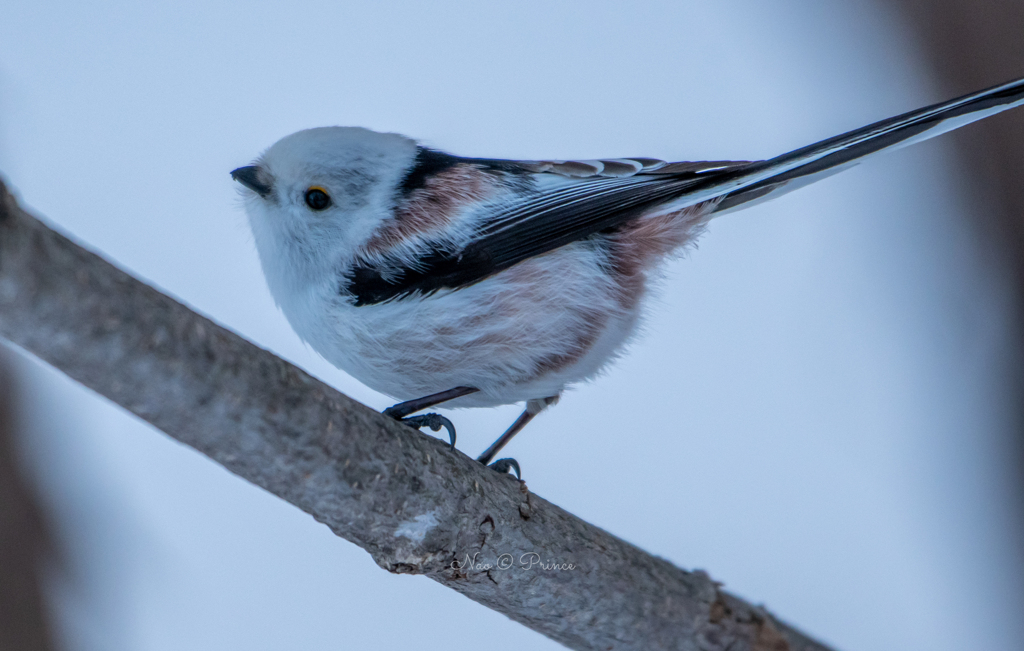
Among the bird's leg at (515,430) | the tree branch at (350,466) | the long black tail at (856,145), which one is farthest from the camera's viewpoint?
the bird's leg at (515,430)

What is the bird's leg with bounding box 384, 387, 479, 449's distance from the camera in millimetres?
1403

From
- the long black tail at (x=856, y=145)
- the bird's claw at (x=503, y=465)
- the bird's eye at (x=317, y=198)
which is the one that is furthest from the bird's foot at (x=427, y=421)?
the long black tail at (x=856, y=145)

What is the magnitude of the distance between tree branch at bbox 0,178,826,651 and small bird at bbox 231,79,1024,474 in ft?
0.79

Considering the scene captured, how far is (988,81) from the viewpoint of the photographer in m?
1.87

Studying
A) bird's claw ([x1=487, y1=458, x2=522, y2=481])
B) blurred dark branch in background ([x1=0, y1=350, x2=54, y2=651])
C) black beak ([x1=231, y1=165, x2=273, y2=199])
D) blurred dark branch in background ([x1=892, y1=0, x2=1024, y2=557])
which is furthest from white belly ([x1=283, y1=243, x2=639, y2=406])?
blurred dark branch in background ([x1=892, y1=0, x2=1024, y2=557])

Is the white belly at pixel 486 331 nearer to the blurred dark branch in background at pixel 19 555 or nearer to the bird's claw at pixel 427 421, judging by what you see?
the bird's claw at pixel 427 421

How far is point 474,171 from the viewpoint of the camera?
1.57m

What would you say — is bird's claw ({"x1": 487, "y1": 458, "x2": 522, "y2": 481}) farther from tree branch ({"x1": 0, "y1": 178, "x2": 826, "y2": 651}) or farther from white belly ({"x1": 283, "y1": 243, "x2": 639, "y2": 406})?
tree branch ({"x1": 0, "y1": 178, "x2": 826, "y2": 651})

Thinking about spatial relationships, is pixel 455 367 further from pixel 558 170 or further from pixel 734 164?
pixel 734 164

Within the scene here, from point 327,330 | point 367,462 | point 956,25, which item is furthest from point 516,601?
point 956,25

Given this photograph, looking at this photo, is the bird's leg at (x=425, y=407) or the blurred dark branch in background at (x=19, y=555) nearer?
the bird's leg at (x=425, y=407)

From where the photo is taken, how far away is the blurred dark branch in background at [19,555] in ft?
4.96

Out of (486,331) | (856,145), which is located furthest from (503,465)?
(856,145)

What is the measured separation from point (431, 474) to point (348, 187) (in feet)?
2.03
